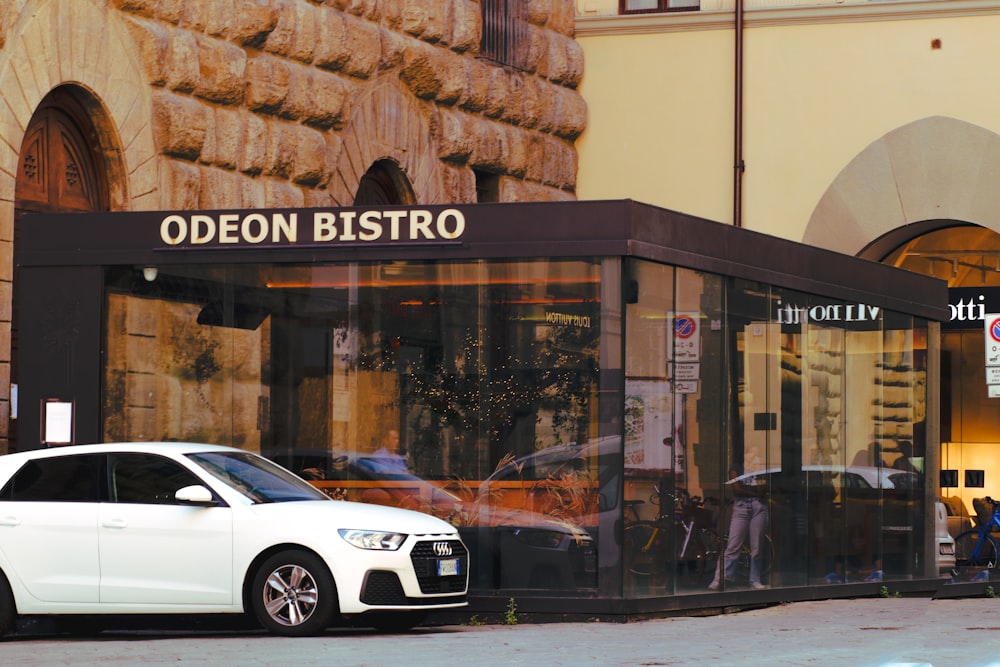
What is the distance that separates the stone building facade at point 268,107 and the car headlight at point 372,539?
474 centimetres

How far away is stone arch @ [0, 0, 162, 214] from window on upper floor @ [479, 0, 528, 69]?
7.34m

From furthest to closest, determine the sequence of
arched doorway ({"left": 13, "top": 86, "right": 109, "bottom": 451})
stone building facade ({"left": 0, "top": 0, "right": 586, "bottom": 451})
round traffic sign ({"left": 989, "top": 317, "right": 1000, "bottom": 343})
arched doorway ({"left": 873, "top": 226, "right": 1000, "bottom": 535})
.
Result: arched doorway ({"left": 873, "top": 226, "right": 1000, "bottom": 535})
round traffic sign ({"left": 989, "top": 317, "right": 1000, "bottom": 343})
stone building facade ({"left": 0, "top": 0, "right": 586, "bottom": 451})
arched doorway ({"left": 13, "top": 86, "right": 109, "bottom": 451})

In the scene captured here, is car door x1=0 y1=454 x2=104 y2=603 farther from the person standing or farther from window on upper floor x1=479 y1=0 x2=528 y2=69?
window on upper floor x1=479 y1=0 x2=528 y2=69

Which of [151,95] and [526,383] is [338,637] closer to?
[526,383]

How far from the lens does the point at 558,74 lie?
26812 mm

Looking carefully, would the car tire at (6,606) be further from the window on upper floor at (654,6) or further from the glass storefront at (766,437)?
the window on upper floor at (654,6)

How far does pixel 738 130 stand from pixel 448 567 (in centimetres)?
1395

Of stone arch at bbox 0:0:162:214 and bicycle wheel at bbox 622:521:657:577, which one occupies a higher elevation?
stone arch at bbox 0:0:162:214

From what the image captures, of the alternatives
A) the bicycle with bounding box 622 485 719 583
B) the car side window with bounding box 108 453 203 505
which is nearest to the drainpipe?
the bicycle with bounding box 622 485 719 583

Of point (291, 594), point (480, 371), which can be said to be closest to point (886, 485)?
point (480, 371)

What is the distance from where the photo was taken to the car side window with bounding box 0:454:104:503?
14.1 meters

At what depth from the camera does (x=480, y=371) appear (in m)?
15.6

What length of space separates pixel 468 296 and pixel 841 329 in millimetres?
4829

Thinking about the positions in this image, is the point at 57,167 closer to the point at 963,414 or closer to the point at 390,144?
the point at 390,144
